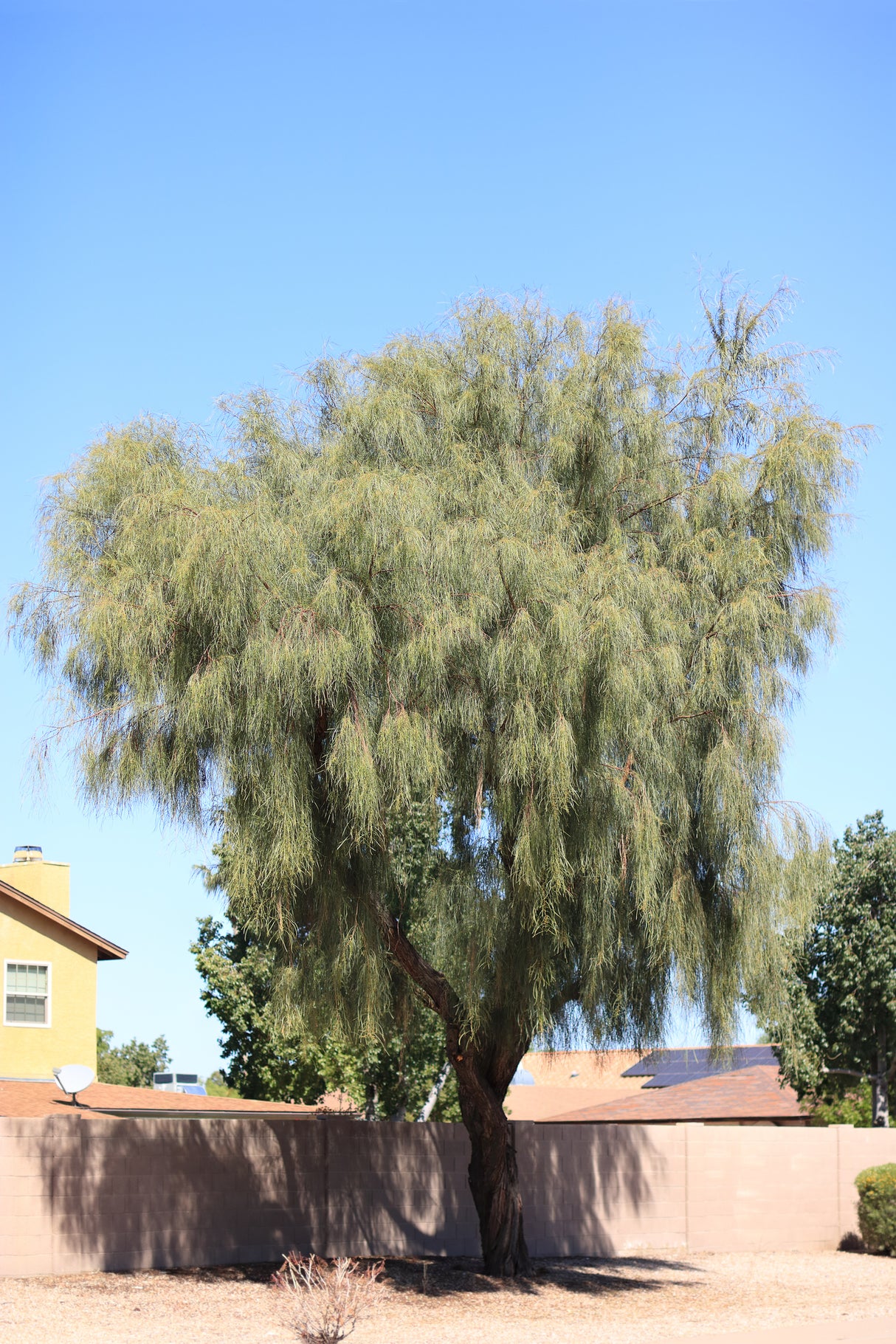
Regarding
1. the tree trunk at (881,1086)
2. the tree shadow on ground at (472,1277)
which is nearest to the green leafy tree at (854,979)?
the tree trunk at (881,1086)

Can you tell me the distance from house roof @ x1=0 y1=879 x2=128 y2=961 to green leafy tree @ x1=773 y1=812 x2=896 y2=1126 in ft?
44.6

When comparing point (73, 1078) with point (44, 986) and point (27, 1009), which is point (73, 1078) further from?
point (44, 986)

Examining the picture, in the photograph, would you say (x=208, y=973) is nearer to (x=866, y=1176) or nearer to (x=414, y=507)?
(x=866, y=1176)

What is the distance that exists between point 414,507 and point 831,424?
4683 millimetres

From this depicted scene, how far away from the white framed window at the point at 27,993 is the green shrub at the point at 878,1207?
14.4 meters

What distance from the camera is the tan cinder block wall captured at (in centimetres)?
1442

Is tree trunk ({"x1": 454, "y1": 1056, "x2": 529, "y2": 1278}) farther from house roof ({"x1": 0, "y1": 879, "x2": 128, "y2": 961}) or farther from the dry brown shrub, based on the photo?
house roof ({"x1": 0, "y1": 879, "x2": 128, "y2": 961})

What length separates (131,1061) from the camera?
208ft

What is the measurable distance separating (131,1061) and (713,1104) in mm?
35676

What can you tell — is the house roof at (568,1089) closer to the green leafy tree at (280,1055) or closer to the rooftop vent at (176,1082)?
the rooftop vent at (176,1082)

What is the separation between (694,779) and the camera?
13.5 meters

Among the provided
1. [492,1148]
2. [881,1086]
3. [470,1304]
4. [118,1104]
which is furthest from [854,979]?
[470,1304]

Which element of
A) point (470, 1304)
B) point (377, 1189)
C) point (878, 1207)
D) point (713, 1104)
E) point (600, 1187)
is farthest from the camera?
point (713, 1104)

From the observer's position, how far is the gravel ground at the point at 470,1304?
1199 cm
